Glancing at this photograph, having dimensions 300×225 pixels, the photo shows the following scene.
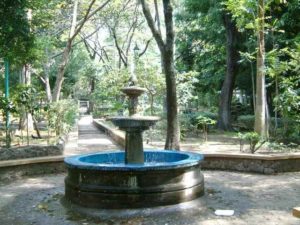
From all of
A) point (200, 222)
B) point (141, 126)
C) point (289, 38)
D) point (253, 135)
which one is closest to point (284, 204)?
point (200, 222)

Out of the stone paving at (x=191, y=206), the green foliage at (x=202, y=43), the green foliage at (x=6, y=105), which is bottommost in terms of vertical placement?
the stone paving at (x=191, y=206)

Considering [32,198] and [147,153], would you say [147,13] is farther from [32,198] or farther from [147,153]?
[32,198]

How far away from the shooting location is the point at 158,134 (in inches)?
674

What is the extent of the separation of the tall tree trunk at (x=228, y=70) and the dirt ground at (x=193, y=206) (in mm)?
14077

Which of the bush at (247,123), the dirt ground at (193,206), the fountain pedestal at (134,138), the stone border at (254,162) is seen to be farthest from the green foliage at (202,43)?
the fountain pedestal at (134,138)

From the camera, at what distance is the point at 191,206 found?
783 centimetres

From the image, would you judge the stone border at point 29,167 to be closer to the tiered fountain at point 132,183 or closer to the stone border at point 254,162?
the tiered fountain at point 132,183

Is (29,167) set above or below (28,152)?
below

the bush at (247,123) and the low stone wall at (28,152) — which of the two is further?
the bush at (247,123)

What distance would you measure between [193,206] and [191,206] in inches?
1.5

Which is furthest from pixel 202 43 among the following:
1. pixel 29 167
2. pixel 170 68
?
pixel 29 167

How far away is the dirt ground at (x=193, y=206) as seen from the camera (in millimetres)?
7012

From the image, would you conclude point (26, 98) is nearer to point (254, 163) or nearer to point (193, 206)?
point (254, 163)

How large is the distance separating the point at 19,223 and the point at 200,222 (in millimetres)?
2799
